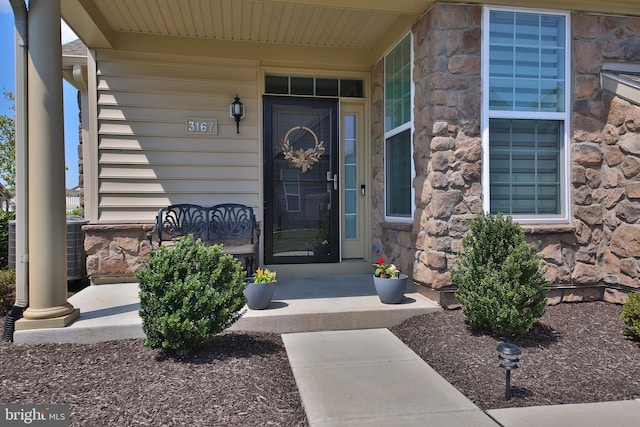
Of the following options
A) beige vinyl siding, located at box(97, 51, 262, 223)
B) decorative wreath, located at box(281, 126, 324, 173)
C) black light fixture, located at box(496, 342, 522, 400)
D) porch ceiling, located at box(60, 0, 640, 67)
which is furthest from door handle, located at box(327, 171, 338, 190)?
black light fixture, located at box(496, 342, 522, 400)

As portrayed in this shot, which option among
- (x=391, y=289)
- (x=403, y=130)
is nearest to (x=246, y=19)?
(x=403, y=130)

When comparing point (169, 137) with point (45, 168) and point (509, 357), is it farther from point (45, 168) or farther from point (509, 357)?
point (509, 357)

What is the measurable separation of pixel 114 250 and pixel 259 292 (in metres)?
2.17

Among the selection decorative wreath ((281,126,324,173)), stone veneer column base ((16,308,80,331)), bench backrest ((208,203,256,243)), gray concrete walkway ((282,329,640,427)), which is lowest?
gray concrete walkway ((282,329,640,427))

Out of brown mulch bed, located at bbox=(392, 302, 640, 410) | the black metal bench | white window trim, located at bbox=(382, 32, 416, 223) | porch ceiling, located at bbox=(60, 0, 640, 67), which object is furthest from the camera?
the black metal bench

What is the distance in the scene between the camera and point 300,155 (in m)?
5.26

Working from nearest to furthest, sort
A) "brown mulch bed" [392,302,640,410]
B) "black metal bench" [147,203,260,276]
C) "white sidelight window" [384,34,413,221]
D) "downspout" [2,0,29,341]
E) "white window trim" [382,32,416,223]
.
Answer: "brown mulch bed" [392,302,640,410]
"downspout" [2,0,29,341]
"white window trim" [382,32,416,223]
"white sidelight window" [384,34,413,221]
"black metal bench" [147,203,260,276]

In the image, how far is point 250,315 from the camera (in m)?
3.46

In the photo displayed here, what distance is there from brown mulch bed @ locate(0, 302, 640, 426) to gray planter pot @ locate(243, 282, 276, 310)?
298mm

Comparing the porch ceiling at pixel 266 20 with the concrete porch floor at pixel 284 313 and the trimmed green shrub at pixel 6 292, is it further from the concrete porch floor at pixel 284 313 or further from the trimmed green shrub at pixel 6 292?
the concrete porch floor at pixel 284 313

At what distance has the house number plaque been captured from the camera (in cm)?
500

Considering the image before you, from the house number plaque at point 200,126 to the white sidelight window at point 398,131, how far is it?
2063 millimetres

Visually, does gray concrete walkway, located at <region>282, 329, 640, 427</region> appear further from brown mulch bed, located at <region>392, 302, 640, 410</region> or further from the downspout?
the downspout

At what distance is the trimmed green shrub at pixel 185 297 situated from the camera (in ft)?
8.87
